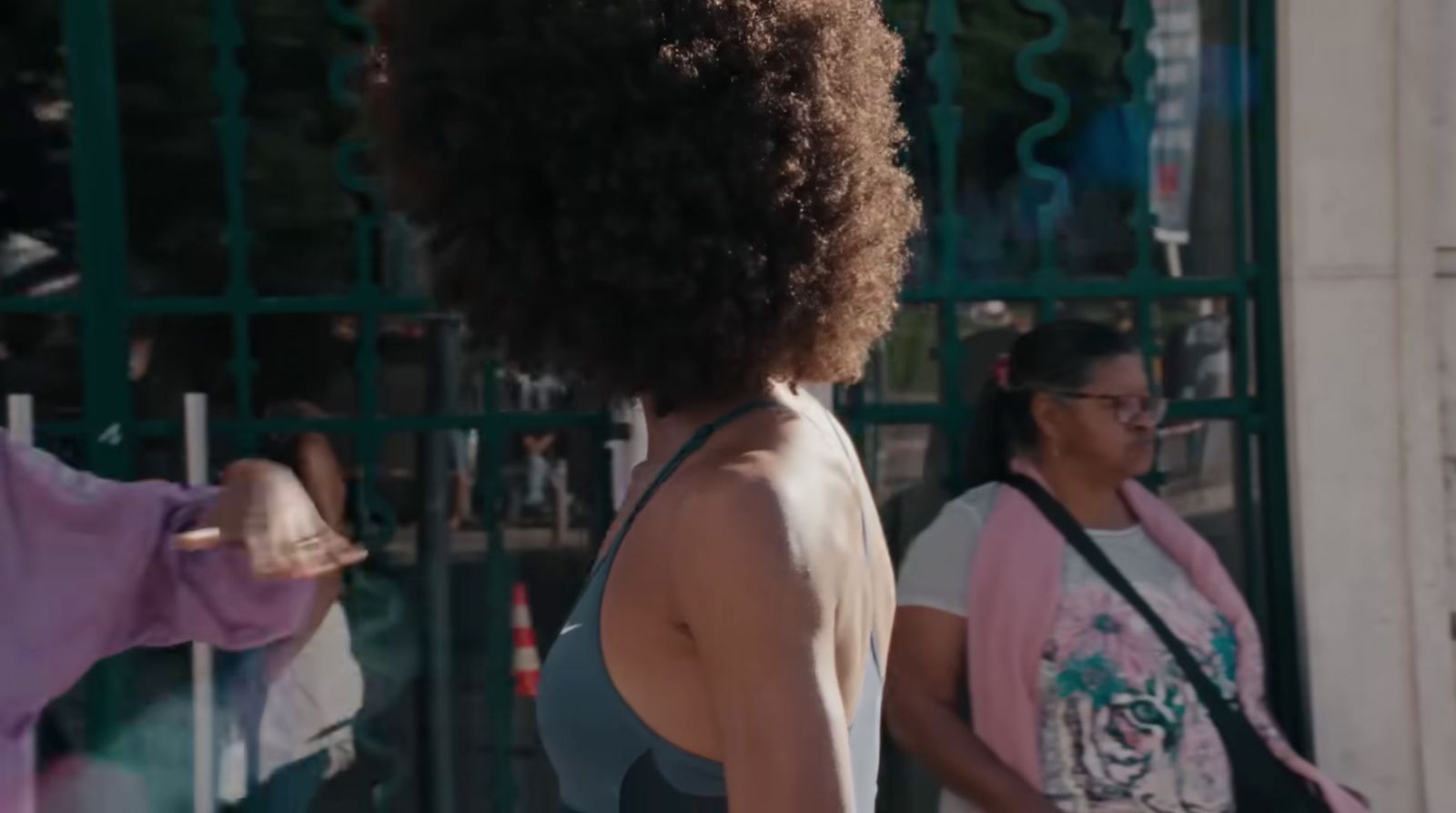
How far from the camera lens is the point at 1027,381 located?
3271 mm

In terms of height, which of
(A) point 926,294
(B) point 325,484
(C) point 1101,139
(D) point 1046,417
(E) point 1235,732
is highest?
(C) point 1101,139

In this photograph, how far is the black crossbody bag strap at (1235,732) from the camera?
122 inches

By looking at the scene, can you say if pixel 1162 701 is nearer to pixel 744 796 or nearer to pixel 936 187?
pixel 936 187

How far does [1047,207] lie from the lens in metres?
3.57

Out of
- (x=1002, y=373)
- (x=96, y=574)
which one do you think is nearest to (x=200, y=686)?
(x=96, y=574)

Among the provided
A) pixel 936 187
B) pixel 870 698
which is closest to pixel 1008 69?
pixel 936 187

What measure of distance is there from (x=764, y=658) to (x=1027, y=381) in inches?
75.1

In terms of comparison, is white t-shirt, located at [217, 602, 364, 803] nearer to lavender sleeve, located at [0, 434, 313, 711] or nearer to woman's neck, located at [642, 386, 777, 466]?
lavender sleeve, located at [0, 434, 313, 711]

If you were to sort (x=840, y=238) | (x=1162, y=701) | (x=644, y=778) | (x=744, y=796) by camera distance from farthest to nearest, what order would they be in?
(x=1162, y=701), (x=840, y=238), (x=644, y=778), (x=744, y=796)

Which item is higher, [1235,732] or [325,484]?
[325,484]

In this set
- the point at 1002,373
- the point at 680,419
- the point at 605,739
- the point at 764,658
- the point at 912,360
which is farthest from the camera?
the point at 912,360

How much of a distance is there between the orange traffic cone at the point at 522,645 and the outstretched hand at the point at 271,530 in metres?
1.39

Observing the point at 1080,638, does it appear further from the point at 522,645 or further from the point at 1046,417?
the point at 522,645

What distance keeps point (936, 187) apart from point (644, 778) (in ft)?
7.18
